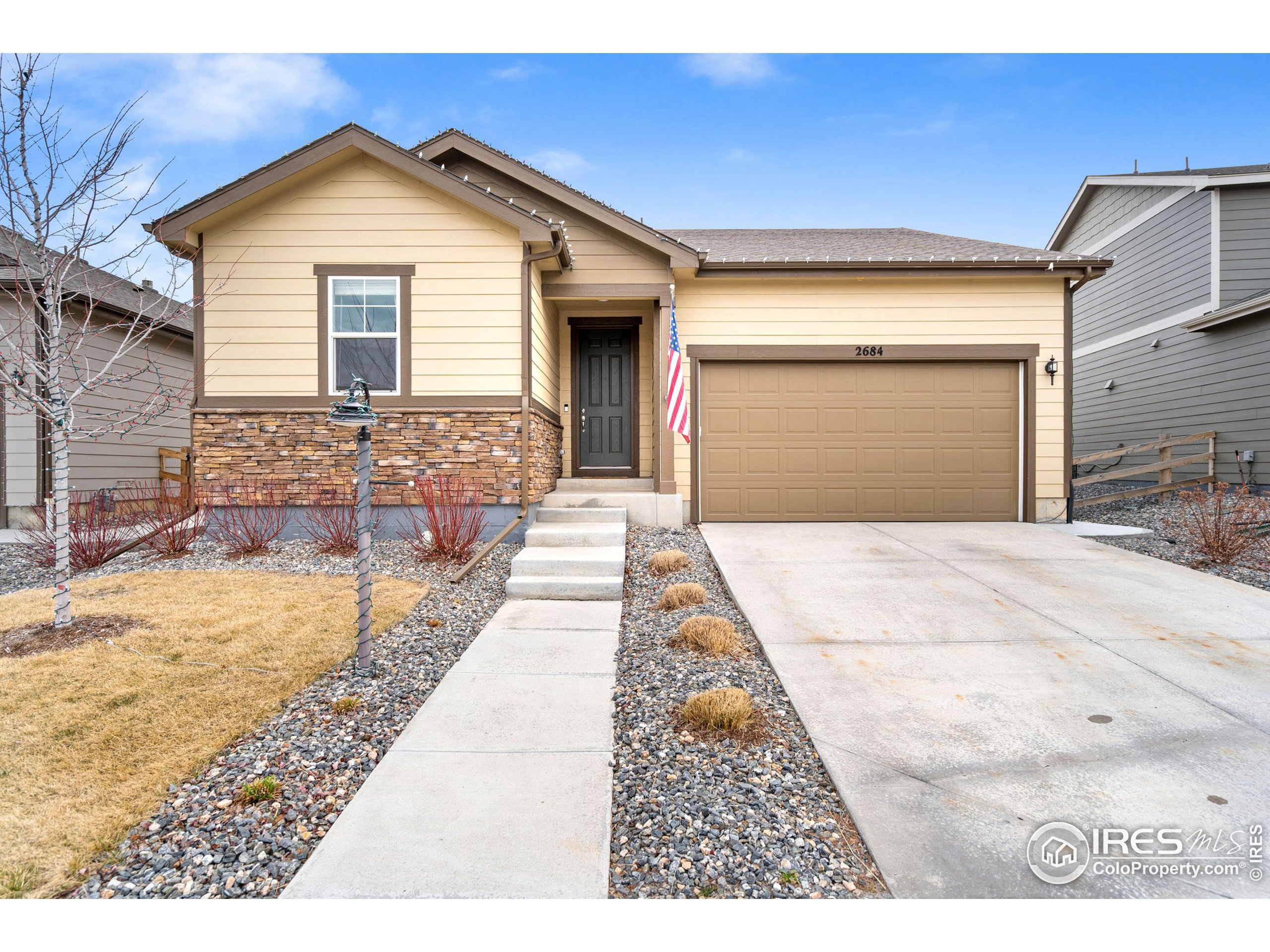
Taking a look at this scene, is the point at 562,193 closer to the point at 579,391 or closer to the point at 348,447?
the point at 579,391

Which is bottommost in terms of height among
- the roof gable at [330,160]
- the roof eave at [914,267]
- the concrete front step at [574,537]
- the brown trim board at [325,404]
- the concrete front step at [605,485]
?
the concrete front step at [574,537]

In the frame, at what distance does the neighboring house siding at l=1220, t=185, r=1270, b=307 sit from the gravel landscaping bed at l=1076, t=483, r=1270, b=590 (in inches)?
143

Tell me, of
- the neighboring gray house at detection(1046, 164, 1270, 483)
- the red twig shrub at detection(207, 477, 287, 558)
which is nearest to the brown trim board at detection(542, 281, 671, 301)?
the red twig shrub at detection(207, 477, 287, 558)

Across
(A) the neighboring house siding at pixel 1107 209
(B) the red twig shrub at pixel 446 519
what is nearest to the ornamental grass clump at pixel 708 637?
(B) the red twig shrub at pixel 446 519

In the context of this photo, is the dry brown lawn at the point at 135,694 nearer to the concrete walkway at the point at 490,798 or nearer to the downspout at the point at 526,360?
the concrete walkway at the point at 490,798

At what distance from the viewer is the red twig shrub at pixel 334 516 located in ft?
21.1

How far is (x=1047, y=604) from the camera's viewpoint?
4.78 metres

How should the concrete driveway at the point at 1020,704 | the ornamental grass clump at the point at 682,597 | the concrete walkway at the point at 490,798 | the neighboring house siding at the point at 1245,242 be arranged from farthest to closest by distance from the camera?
the neighboring house siding at the point at 1245,242 → the ornamental grass clump at the point at 682,597 → the concrete driveway at the point at 1020,704 → the concrete walkway at the point at 490,798

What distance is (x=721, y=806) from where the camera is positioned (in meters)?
2.26

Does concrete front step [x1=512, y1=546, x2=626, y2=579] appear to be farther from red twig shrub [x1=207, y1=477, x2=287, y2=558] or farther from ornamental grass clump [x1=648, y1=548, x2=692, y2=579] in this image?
red twig shrub [x1=207, y1=477, x2=287, y2=558]

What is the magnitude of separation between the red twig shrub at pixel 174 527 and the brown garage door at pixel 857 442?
6043 millimetres

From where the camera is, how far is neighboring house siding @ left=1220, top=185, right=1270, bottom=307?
32.9 ft

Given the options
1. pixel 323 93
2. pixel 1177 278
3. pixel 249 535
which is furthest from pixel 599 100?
pixel 1177 278
